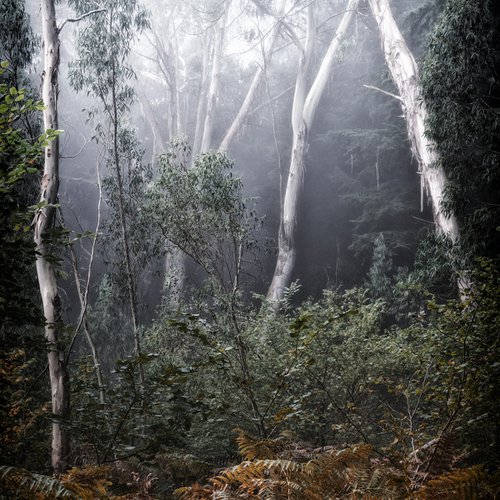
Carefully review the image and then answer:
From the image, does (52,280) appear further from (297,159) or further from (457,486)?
(297,159)

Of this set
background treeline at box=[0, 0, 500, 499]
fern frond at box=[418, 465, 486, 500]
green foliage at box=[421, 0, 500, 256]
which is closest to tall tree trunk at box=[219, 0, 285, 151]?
background treeline at box=[0, 0, 500, 499]

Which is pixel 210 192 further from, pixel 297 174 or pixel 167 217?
pixel 297 174

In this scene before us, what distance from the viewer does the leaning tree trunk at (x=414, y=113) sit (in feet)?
27.1

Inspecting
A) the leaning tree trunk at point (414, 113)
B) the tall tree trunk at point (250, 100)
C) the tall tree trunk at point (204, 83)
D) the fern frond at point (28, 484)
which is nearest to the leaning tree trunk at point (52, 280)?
the fern frond at point (28, 484)

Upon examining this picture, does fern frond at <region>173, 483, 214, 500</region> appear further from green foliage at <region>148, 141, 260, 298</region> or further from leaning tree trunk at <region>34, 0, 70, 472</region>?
green foliage at <region>148, 141, 260, 298</region>

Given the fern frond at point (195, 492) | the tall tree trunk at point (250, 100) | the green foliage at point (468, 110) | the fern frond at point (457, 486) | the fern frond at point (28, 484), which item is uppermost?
the tall tree trunk at point (250, 100)

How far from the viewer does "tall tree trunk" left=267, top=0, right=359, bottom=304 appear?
1250 cm

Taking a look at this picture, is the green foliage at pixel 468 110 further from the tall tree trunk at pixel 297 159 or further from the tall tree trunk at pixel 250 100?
the tall tree trunk at pixel 250 100

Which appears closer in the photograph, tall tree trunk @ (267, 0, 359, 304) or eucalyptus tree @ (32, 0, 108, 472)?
eucalyptus tree @ (32, 0, 108, 472)

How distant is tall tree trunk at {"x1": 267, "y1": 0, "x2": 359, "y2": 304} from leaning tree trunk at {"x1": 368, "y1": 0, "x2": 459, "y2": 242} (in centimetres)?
268

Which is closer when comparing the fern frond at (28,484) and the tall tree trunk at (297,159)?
the fern frond at (28,484)

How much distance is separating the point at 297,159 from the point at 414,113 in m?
4.55

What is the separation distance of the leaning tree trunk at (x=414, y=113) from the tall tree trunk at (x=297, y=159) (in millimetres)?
2684

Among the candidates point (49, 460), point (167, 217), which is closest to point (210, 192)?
point (167, 217)
